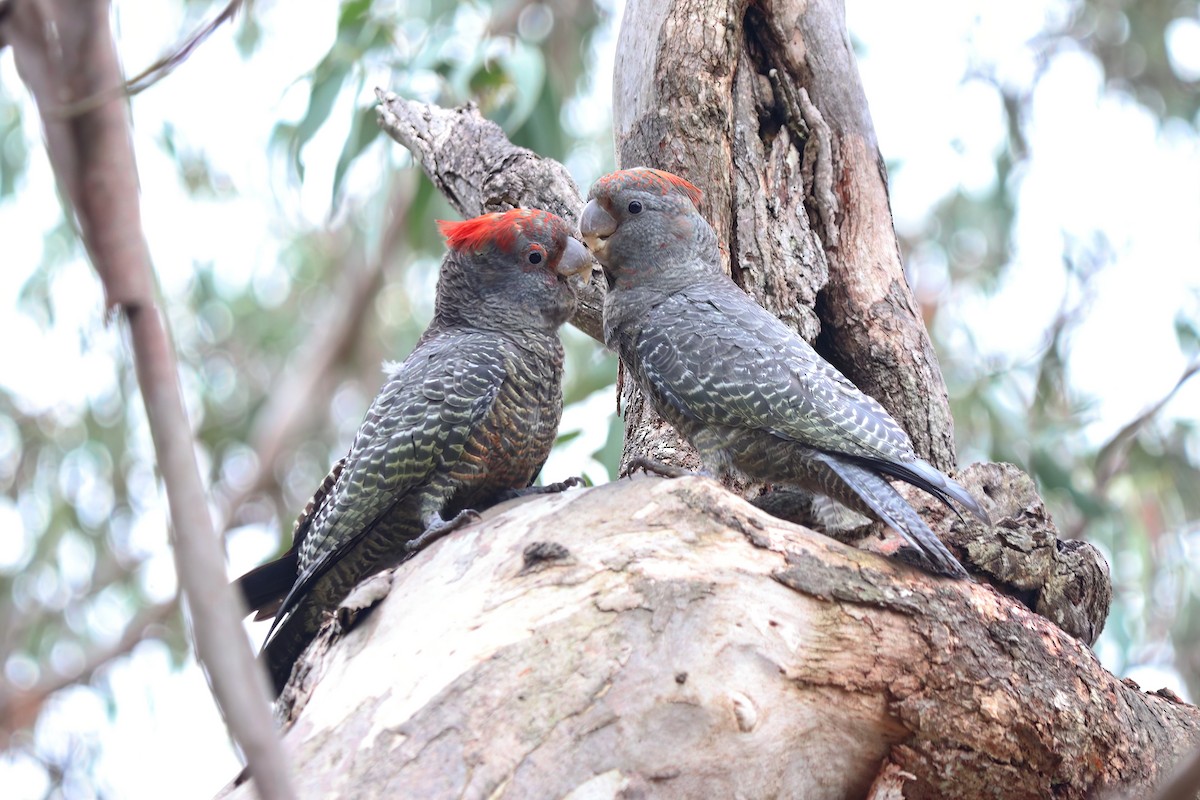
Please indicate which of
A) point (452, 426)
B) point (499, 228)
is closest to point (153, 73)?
point (452, 426)

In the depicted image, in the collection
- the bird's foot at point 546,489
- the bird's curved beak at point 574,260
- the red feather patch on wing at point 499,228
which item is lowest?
the bird's foot at point 546,489

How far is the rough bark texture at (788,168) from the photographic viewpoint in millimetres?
3617

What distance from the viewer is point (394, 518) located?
10.5ft

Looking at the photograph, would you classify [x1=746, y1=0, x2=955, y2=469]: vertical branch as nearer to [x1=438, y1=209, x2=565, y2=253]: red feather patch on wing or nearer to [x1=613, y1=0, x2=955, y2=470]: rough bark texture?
[x1=613, y1=0, x2=955, y2=470]: rough bark texture

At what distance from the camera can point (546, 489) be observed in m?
3.11

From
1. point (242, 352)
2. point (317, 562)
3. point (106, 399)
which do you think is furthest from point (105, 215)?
point (242, 352)

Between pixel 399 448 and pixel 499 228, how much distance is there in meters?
0.81

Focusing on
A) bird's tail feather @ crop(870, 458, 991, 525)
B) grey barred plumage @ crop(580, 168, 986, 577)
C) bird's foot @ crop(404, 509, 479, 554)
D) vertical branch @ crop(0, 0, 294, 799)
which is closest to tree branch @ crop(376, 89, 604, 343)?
grey barred plumage @ crop(580, 168, 986, 577)

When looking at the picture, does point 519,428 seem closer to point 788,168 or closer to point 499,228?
point 499,228

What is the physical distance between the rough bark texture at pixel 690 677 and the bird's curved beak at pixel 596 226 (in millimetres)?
1172

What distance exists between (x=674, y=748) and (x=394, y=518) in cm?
136

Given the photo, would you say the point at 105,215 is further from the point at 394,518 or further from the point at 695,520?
the point at 394,518

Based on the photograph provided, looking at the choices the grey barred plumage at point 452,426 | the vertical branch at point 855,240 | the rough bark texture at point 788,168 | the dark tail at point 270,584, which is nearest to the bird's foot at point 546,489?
the grey barred plumage at point 452,426

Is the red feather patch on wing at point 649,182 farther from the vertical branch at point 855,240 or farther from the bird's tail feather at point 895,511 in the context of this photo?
the bird's tail feather at point 895,511
